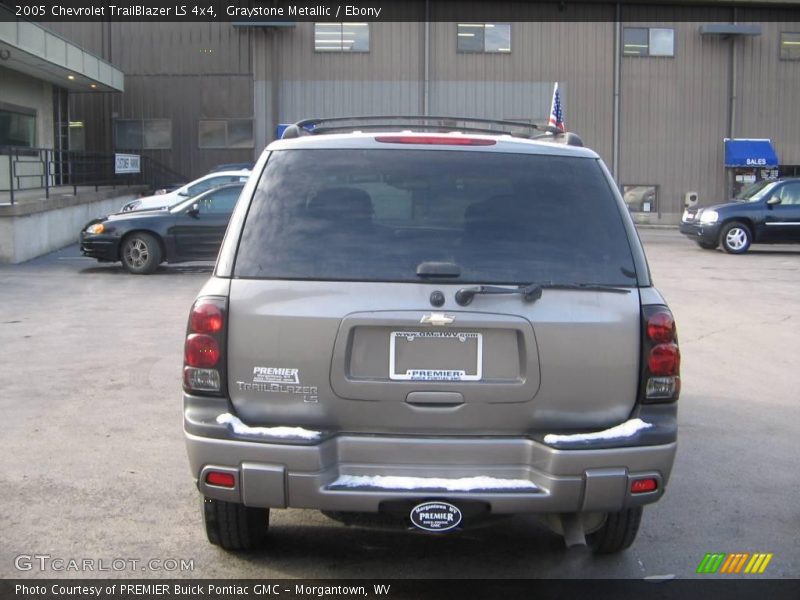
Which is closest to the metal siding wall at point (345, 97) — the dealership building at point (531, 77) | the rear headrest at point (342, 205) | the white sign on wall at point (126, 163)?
the dealership building at point (531, 77)

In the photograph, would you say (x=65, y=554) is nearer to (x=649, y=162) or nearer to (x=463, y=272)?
(x=463, y=272)

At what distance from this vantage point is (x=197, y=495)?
541 centimetres

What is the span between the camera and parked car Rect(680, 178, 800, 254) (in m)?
21.6

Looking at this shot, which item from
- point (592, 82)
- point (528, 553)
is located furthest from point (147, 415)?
point (592, 82)

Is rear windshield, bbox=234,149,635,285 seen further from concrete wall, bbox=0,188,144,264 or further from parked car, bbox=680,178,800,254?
parked car, bbox=680,178,800,254

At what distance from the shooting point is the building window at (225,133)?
34344mm

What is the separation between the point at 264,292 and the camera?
3875 mm

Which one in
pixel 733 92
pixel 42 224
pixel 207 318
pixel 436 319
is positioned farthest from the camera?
pixel 733 92

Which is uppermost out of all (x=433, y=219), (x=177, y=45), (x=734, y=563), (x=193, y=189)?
(x=177, y=45)

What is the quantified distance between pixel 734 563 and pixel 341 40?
3058 centimetres

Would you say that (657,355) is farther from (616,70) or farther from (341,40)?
(616,70)

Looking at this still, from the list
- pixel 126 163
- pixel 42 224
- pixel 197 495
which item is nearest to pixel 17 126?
pixel 126 163

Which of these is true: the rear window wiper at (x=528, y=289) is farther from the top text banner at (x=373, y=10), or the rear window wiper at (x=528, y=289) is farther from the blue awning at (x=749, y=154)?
the blue awning at (x=749, y=154)

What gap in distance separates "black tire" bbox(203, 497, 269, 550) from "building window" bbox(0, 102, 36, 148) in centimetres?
2198
